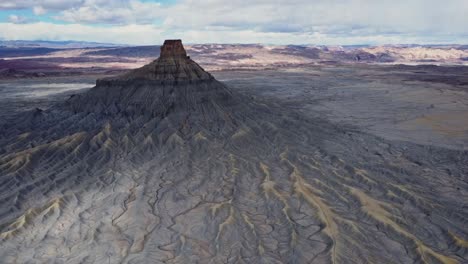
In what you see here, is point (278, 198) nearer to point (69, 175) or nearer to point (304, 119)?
point (69, 175)

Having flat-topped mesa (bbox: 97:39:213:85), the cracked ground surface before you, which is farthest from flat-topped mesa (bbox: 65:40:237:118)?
the cracked ground surface

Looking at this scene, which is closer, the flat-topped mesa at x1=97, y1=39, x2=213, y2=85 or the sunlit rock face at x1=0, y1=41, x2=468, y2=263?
the sunlit rock face at x1=0, y1=41, x2=468, y2=263

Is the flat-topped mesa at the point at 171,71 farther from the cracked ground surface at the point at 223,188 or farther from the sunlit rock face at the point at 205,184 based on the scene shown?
the cracked ground surface at the point at 223,188

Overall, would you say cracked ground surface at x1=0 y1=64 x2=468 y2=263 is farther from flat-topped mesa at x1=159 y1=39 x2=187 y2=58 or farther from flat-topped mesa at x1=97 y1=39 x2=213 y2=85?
flat-topped mesa at x1=159 y1=39 x2=187 y2=58

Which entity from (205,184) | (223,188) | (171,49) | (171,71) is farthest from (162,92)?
(223,188)

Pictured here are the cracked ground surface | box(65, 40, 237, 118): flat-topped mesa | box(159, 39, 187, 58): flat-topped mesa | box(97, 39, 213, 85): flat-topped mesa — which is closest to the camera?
the cracked ground surface

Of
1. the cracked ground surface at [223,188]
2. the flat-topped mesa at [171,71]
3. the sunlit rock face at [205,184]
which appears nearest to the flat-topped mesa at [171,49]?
the flat-topped mesa at [171,71]

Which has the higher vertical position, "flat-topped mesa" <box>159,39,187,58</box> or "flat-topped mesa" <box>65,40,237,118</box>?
"flat-topped mesa" <box>159,39,187,58</box>
